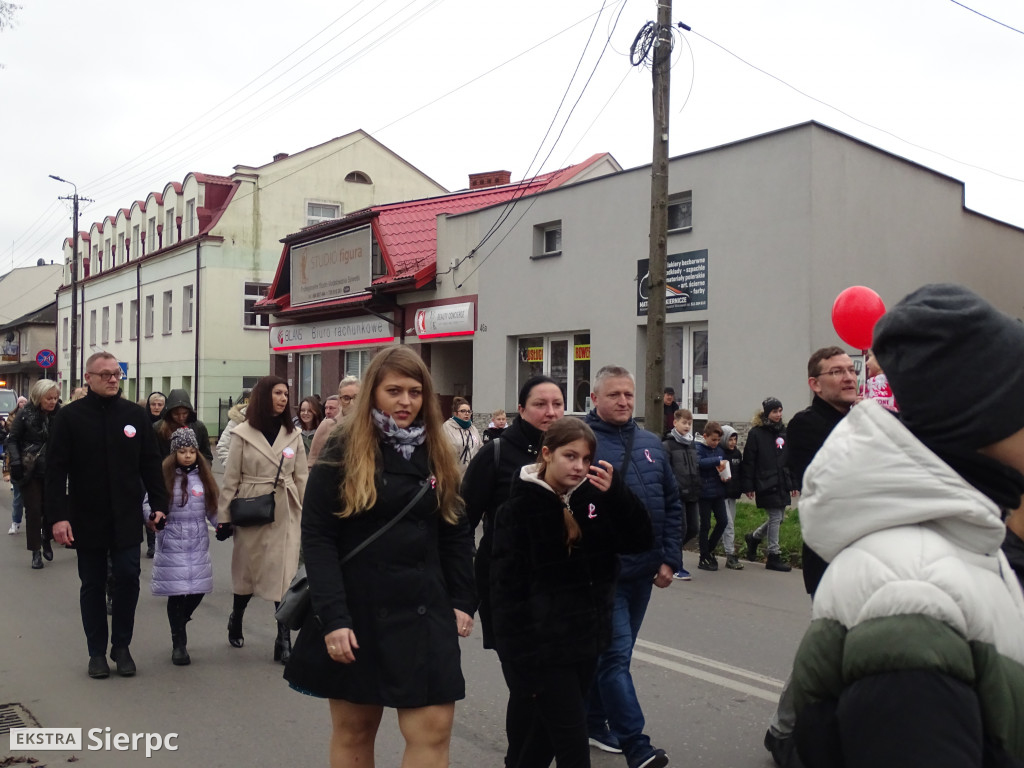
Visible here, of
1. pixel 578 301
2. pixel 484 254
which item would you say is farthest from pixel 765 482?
pixel 484 254

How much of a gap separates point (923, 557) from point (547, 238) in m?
18.7

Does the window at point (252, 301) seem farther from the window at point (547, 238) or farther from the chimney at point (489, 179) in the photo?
the window at point (547, 238)

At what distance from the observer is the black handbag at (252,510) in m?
6.38

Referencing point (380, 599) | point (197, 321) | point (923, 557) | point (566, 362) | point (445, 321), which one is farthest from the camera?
point (197, 321)

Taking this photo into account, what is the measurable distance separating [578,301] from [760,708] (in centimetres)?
1333

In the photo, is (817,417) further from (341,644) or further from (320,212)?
(320,212)

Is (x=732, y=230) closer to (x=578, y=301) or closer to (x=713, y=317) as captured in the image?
(x=713, y=317)

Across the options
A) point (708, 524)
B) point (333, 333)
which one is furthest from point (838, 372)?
point (333, 333)

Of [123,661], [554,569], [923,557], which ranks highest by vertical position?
[923,557]

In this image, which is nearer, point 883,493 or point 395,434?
point 883,493

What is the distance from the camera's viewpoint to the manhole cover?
5145 mm

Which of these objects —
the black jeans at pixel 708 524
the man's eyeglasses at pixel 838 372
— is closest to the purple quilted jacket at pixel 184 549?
the man's eyeglasses at pixel 838 372

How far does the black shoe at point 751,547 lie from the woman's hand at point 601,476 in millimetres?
7418

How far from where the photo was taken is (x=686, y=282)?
1617 cm
